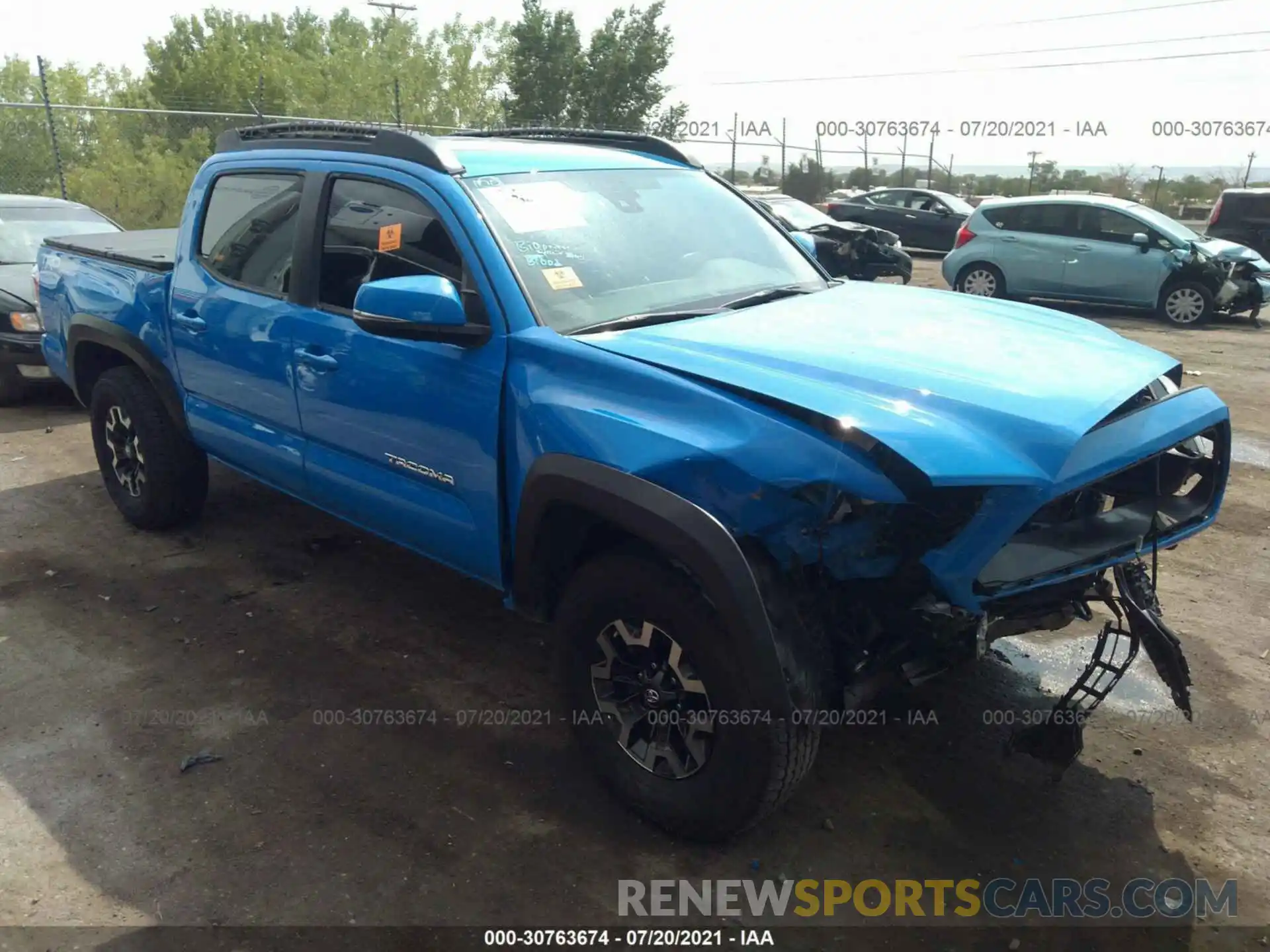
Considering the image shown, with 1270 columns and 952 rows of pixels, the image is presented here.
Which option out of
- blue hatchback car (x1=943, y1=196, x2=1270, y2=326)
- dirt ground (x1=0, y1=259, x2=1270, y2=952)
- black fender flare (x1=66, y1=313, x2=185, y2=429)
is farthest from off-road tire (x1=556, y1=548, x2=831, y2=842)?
blue hatchback car (x1=943, y1=196, x2=1270, y2=326)

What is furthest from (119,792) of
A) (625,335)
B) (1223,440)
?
(1223,440)

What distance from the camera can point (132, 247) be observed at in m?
5.33

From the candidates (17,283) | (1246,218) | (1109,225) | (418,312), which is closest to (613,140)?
(418,312)

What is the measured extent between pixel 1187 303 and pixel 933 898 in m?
11.8

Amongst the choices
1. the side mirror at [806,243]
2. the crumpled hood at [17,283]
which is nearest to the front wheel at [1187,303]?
the side mirror at [806,243]

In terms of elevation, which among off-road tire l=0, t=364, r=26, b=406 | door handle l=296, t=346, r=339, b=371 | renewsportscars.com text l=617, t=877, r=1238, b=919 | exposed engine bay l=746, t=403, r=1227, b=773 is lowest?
renewsportscars.com text l=617, t=877, r=1238, b=919

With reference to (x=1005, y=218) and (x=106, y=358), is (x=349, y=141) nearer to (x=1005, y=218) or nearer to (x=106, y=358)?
(x=106, y=358)

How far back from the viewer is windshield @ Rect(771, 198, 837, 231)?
1459 cm

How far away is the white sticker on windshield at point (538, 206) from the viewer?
322cm

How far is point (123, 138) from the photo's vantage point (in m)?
24.1

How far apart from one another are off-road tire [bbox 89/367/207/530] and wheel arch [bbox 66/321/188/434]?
0.30 ft

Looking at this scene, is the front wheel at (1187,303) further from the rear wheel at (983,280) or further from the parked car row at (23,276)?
the parked car row at (23,276)

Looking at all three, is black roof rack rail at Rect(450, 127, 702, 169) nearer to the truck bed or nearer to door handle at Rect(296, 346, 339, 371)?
door handle at Rect(296, 346, 339, 371)

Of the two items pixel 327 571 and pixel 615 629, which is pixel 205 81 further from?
pixel 615 629
